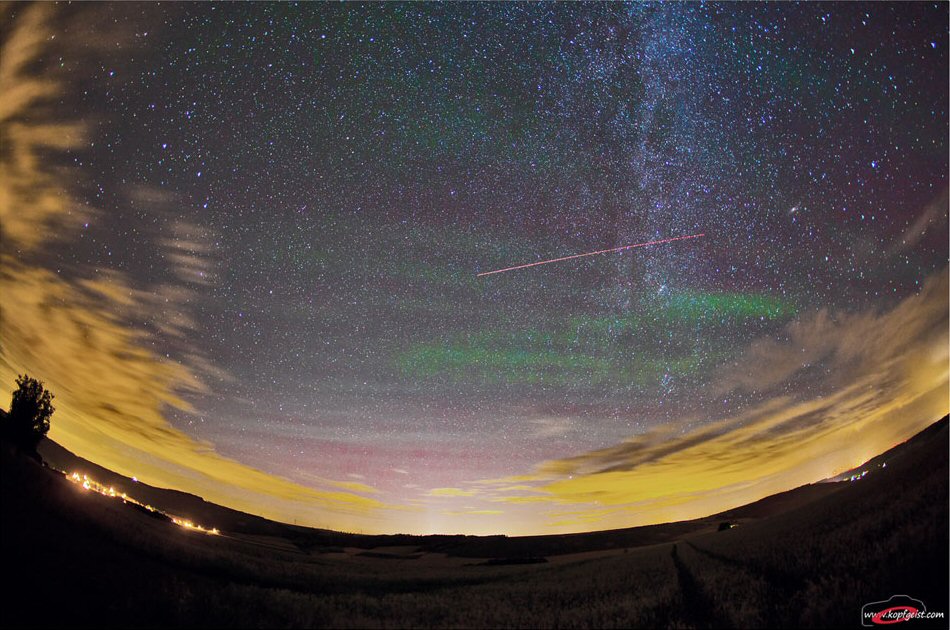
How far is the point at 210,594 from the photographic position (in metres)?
11.0

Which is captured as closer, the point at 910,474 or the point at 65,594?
the point at 65,594

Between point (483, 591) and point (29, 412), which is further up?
point (29, 412)

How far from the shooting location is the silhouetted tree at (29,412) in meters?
28.2

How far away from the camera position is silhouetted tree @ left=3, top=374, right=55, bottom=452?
28.2m

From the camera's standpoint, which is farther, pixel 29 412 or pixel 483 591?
pixel 29 412

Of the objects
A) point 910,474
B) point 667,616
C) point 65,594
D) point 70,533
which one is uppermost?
point 910,474

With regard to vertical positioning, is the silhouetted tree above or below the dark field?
above

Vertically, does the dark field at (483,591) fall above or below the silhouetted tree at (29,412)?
below

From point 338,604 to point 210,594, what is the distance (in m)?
3.97

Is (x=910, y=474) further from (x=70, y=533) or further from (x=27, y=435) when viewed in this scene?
(x=27, y=435)

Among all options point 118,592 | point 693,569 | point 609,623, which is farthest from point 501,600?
point 118,592

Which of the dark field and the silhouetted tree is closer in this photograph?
the dark field

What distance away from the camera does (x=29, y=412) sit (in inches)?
1160

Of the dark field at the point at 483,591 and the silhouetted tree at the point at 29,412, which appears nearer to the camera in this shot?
the dark field at the point at 483,591
